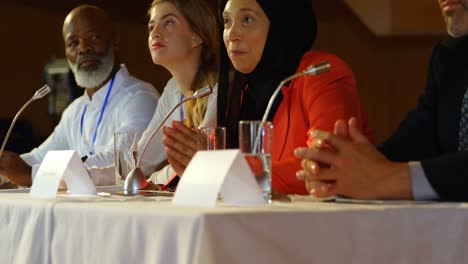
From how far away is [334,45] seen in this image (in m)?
7.72

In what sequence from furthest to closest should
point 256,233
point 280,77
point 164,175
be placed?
1. point 164,175
2. point 280,77
3. point 256,233

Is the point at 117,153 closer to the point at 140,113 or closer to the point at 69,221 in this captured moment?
the point at 69,221

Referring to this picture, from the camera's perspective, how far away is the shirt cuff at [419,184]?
1.86 metres

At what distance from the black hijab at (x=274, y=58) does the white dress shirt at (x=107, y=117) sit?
1307mm

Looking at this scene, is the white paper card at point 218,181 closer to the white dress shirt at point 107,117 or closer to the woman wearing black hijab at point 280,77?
the woman wearing black hijab at point 280,77

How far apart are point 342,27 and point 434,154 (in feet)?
Result: 17.4

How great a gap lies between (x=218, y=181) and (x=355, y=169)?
0.32 m

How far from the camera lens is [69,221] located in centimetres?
189

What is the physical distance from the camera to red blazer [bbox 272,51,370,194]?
8.61 feet

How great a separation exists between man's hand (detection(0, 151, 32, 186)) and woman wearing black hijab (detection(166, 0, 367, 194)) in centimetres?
125

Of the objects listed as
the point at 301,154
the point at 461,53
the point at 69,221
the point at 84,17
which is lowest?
the point at 69,221

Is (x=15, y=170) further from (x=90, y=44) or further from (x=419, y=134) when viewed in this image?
(x=419, y=134)

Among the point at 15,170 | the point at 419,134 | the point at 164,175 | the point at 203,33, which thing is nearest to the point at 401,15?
the point at 203,33

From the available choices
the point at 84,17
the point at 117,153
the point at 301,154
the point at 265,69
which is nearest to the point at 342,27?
the point at 84,17
